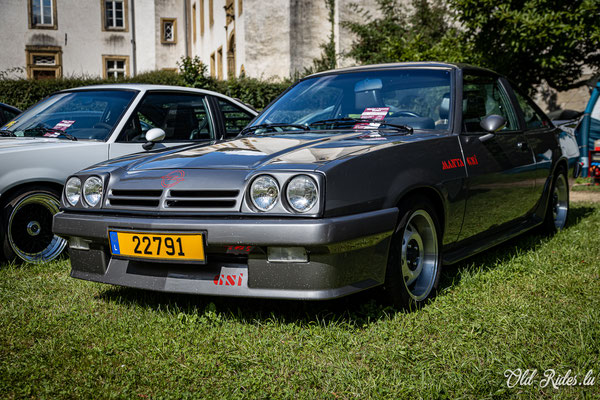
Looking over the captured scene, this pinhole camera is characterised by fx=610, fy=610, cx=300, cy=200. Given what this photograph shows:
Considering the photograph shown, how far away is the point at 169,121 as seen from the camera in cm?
548

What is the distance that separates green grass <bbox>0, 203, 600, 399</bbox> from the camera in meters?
2.47

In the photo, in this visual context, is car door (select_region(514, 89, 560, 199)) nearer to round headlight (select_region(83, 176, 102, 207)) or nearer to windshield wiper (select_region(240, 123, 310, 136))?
windshield wiper (select_region(240, 123, 310, 136))

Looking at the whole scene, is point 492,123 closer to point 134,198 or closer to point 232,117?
point 134,198

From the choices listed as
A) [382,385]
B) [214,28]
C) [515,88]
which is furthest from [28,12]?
[382,385]

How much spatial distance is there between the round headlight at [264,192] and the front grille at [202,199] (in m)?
0.09

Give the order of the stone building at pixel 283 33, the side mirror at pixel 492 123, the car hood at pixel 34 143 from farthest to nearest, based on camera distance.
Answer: the stone building at pixel 283 33 < the car hood at pixel 34 143 < the side mirror at pixel 492 123

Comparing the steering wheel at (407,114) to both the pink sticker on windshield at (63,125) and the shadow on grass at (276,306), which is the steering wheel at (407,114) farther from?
the pink sticker on windshield at (63,125)

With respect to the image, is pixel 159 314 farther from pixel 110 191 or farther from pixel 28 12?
pixel 28 12

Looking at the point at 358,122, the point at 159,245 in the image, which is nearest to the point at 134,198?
the point at 159,245

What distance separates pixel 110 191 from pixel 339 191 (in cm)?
131

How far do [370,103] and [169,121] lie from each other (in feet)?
7.01

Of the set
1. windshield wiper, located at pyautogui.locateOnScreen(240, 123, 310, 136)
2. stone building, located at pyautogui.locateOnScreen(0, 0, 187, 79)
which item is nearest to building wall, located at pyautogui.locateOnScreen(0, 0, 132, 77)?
stone building, located at pyautogui.locateOnScreen(0, 0, 187, 79)

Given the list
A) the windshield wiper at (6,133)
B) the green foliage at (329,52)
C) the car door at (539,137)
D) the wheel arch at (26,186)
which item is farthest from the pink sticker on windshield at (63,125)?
the green foliage at (329,52)

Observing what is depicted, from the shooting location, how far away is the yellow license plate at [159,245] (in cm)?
295
